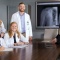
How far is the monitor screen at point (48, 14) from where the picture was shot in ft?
24.0

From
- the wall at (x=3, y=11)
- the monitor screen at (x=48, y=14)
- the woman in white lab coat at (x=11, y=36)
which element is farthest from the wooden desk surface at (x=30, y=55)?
the wall at (x=3, y=11)

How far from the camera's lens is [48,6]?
289 inches

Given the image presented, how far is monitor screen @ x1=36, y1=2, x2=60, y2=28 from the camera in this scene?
7312 mm

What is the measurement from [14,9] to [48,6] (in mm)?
1181

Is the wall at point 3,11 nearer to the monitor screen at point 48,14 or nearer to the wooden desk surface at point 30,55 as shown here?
the monitor screen at point 48,14

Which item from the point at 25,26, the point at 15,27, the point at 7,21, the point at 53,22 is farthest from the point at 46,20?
the point at 15,27

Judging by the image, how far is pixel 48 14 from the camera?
732cm

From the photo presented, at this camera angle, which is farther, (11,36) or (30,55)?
(11,36)

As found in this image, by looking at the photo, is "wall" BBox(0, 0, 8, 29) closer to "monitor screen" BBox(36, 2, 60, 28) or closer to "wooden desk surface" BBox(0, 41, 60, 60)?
"monitor screen" BBox(36, 2, 60, 28)

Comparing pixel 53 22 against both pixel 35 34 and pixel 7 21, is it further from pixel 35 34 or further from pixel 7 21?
pixel 7 21

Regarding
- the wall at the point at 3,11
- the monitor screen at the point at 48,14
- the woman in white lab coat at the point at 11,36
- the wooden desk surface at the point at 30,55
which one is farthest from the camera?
the wall at the point at 3,11

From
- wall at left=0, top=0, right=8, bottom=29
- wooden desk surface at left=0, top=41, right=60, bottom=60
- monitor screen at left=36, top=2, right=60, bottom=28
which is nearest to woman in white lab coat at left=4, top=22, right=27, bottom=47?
wooden desk surface at left=0, top=41, right=60, bottom=60

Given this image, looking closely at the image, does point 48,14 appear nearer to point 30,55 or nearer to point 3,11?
point 3,11

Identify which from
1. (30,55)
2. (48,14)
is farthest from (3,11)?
(30,55)
